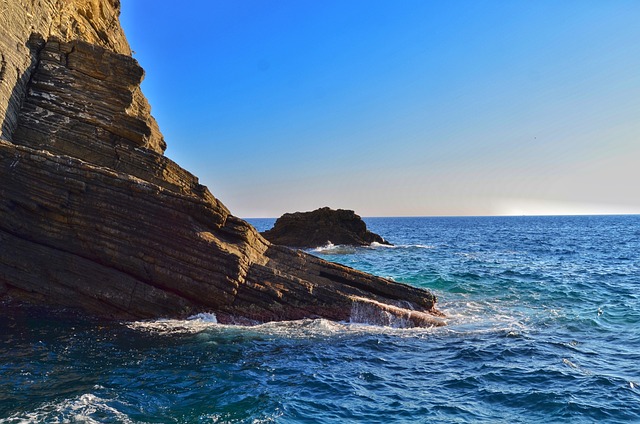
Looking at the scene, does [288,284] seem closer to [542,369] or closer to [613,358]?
[542,369]

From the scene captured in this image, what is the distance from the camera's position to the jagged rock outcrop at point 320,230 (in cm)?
6944

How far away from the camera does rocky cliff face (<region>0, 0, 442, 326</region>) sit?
1909 cm

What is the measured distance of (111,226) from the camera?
19391mm

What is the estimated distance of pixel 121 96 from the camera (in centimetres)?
2402

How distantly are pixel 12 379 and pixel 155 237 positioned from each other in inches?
325

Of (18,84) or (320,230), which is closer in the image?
(18,84)

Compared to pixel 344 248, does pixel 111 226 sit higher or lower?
higher

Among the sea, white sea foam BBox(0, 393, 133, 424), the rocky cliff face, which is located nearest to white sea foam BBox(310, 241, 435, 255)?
the sea

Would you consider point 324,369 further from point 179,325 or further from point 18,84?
point 18,84

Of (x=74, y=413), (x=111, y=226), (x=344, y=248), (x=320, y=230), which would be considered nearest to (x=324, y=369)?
(x=74, y=413)

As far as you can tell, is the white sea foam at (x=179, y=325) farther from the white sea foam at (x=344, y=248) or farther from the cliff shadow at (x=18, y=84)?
the white sea foam at (x=344, y=248)

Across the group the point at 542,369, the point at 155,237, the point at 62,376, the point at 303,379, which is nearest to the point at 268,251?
the point at 155,237

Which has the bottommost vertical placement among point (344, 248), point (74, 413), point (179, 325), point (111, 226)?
point (74, 413)

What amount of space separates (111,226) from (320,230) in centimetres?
5173
